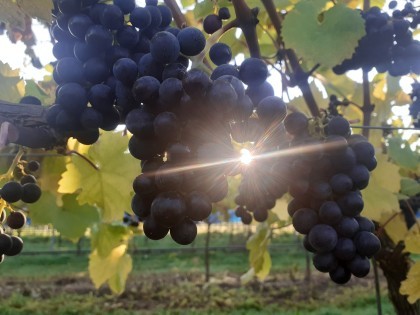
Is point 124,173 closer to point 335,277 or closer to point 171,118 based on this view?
point 335,277

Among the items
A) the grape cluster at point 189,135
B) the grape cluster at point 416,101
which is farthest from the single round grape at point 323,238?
the grape cluster at point 416,101

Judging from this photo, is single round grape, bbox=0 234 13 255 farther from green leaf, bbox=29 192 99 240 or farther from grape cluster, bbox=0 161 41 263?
green leaf, bbox=29 192 99 240

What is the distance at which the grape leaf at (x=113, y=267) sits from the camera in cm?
275

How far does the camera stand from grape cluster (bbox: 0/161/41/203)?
126 centimetres

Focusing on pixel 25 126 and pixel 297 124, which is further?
pixel 297 124

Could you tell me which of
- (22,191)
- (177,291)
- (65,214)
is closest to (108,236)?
(65,214)

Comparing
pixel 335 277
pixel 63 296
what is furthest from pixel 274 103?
pixel 63 296

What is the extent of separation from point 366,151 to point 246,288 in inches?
307

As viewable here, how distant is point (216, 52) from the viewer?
0.88m

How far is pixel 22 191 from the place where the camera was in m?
1.32

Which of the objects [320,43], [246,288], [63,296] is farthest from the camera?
[246,288]

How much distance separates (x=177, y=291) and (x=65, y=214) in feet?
21.7

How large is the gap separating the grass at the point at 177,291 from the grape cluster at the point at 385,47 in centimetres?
529

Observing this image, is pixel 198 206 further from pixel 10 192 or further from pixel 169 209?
pixel 10 192
